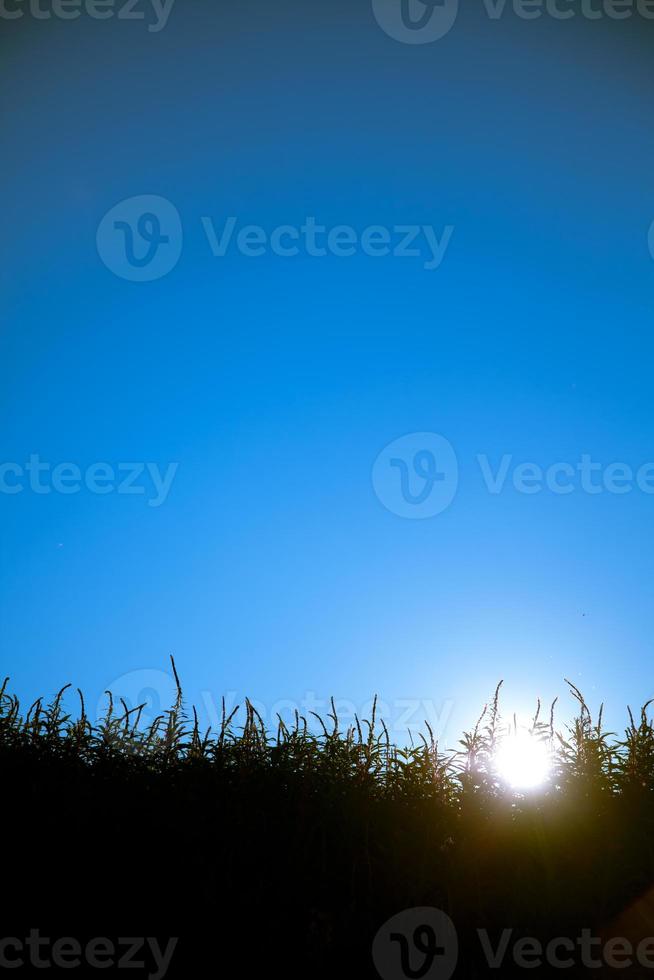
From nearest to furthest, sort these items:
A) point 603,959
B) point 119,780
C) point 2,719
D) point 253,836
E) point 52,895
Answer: point 603,959 < point 52,895 < point 253,836 < point 119,780 < point 2,719

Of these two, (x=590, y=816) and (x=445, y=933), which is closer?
(x=445, y=933)

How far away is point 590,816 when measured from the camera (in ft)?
13.3

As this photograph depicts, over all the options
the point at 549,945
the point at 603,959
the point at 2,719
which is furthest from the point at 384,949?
the point at 2,719

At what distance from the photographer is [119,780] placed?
4367 millimetres

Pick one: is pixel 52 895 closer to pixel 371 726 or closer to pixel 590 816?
pixel 371 726

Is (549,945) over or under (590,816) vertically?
under

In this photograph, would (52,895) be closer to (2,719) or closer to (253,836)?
(253,836)

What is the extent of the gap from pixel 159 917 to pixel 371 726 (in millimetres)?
1679

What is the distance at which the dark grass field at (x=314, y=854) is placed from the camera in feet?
11.5

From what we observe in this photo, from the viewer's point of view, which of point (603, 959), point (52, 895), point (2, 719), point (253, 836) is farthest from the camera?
point (2, 719)

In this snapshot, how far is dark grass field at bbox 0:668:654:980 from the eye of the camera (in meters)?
3.52

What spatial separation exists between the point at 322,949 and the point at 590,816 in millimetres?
1761

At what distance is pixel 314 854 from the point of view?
3.91 meters

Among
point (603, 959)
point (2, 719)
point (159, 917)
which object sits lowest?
point (603, 959)
